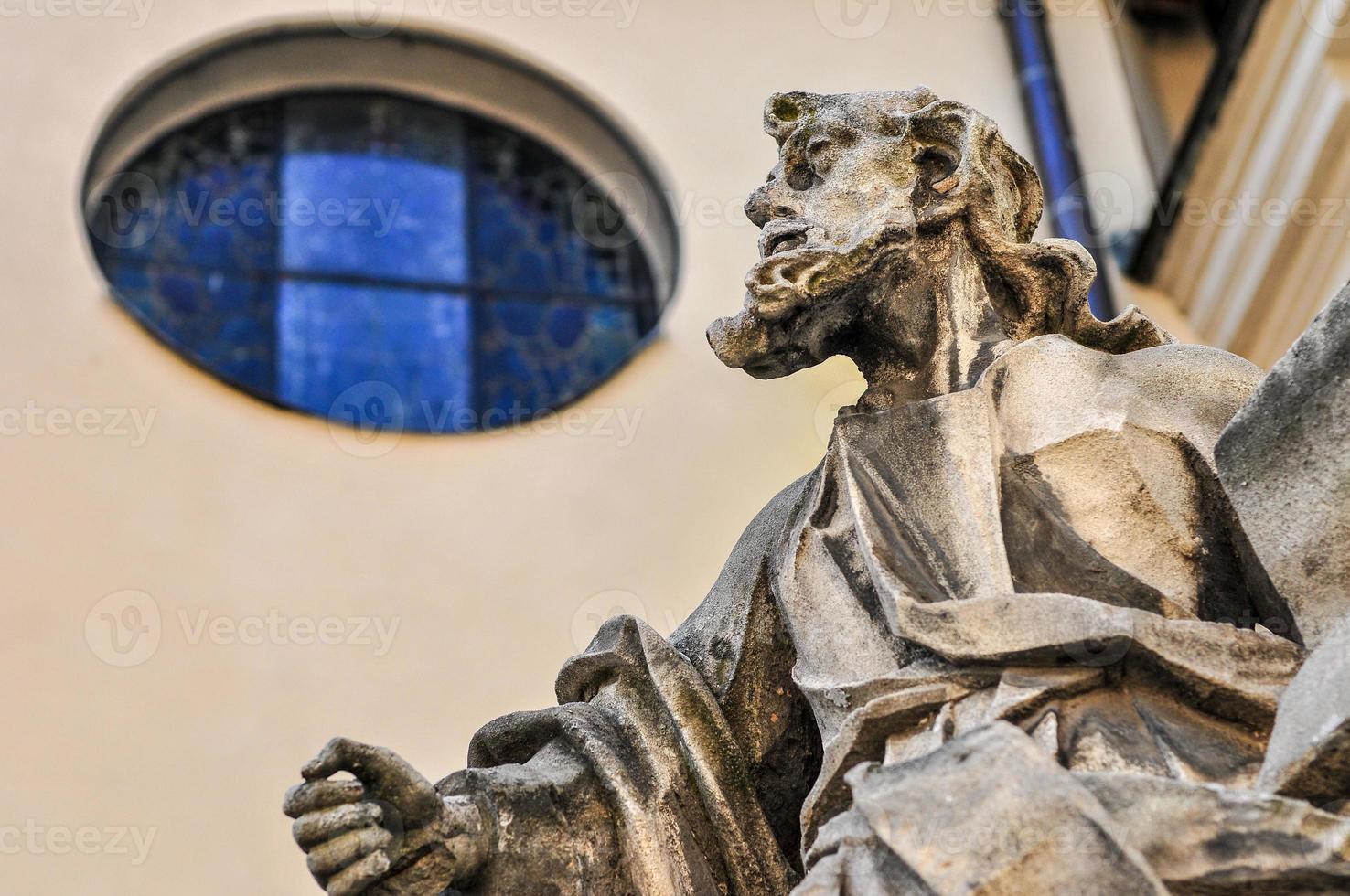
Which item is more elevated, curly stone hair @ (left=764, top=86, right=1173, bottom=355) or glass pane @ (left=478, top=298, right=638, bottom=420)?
curly stone hair @ (left=764, top=86, right=1173, bottom=355)

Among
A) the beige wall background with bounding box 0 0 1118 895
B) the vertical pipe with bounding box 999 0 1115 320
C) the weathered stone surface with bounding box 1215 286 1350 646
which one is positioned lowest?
the beige wall background with bounding box 0 0 1118 895

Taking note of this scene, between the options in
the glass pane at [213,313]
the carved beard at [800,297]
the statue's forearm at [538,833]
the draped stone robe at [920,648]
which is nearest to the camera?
the draped stone robe at [920,648]

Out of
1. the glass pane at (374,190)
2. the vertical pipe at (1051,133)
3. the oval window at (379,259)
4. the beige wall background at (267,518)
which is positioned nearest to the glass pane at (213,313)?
the oval window at (379,259)

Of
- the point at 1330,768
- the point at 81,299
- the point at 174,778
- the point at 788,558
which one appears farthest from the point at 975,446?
the point at 81,299

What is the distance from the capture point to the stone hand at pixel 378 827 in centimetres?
255

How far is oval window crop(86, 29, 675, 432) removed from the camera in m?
7.40

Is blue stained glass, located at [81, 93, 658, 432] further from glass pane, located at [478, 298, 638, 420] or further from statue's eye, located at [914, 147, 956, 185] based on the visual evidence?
statue's eye, located at [914, 147, 956, 185]

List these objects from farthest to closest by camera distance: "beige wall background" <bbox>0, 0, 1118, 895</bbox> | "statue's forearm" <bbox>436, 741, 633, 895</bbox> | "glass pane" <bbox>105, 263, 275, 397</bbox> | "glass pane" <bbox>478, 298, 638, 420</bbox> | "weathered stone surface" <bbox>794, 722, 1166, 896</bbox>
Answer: "glass pane" <bbox>478, 298, 638, 420</bbox>
"glass pane" <bbox>105, 263, 275, 397</bbox>
"beige wall background" <bbox>0, 0, 1118, 895</bbox>
"statue's forearm" <bbox>436, 741, 633, 895</bbox>
"weathered stone surface" <bbox>794, 722, 1166, 896</bbox>

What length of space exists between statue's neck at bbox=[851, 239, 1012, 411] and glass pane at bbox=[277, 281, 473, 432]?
411 centimetres

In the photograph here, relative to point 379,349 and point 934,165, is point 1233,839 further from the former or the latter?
point 379,349

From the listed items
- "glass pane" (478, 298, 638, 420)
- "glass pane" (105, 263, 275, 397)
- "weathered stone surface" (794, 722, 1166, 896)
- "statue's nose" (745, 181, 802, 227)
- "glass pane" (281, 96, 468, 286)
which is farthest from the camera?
"glass pane" (281, 96, 468, 286)

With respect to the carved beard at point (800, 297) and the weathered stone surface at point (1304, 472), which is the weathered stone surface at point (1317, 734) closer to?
the weathered stone surface at point (1304, 472)

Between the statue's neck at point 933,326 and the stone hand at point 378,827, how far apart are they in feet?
2.72

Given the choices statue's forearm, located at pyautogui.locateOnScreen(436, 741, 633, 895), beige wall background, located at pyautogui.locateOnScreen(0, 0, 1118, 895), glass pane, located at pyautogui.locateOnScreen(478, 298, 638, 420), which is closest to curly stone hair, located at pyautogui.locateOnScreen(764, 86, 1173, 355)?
statue's forearm, located at pyautogui.locateOnScreen(436, 741, 633, 895)
